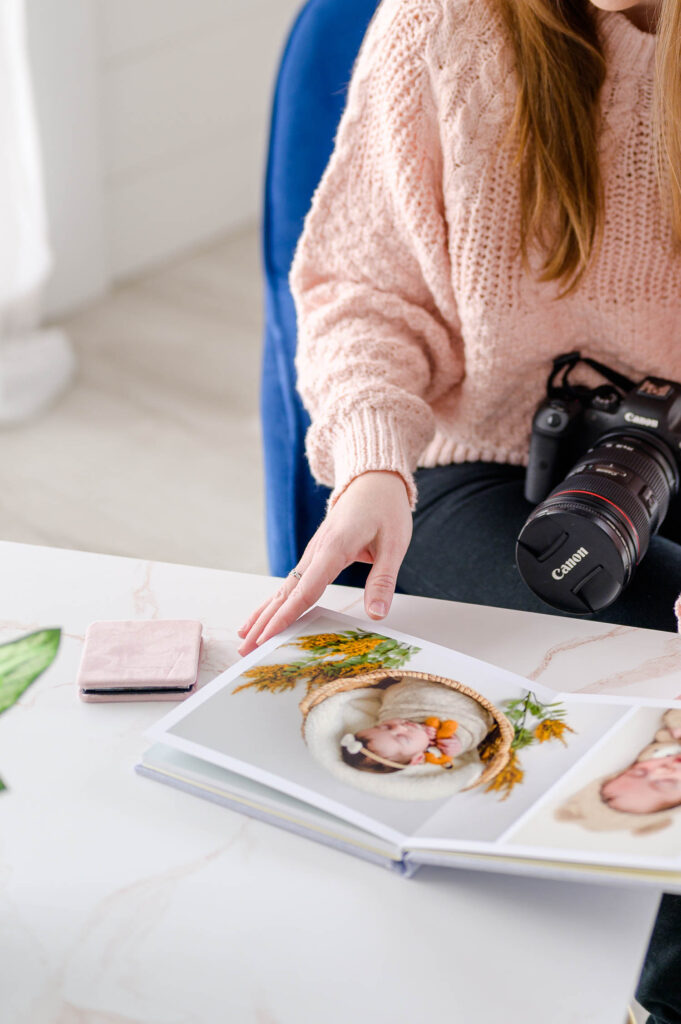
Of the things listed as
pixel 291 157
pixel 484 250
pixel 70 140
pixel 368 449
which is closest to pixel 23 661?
pixel 368 449

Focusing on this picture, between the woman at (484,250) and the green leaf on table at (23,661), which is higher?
the woman at (484,250)

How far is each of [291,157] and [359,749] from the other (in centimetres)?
81

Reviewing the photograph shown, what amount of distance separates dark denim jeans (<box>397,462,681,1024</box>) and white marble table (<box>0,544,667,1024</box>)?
31 centimetres

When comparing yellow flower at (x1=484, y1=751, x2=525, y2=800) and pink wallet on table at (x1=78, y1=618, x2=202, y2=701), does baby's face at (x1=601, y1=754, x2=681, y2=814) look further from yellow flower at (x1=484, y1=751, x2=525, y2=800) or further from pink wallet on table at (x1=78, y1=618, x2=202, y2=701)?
pink wallet on table at (x1=78, y1=618, x2=202, y2=701)

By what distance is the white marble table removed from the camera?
49cm

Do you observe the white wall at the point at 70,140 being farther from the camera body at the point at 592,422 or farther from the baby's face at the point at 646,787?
the baby's face at the point at 646,787

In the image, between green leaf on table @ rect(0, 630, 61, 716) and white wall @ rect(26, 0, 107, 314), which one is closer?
green leaf on table @ rect(0, 630, 61, 716)

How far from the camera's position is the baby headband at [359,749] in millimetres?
590

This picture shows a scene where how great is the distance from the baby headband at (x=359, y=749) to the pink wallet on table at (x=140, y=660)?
0.37 ft

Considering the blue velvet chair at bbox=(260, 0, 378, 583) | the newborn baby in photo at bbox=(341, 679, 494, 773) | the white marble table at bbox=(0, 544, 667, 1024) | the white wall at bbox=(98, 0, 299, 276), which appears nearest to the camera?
the white marble table at bbox=(0, 544, 667, 1024)

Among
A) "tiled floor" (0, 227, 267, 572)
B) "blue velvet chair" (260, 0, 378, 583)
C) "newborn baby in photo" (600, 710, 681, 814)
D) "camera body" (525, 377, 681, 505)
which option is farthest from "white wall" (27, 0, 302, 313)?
"newborn baby in photo" (600, 710, 681, 814)

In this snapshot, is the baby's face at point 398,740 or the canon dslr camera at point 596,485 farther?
the canon dslr camera at point 596,485

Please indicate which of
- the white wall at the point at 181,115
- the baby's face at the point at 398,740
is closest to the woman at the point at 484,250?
the baby's face at the point at 398,740

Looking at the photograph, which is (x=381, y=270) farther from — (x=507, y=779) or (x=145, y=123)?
(x=145, y=123)
